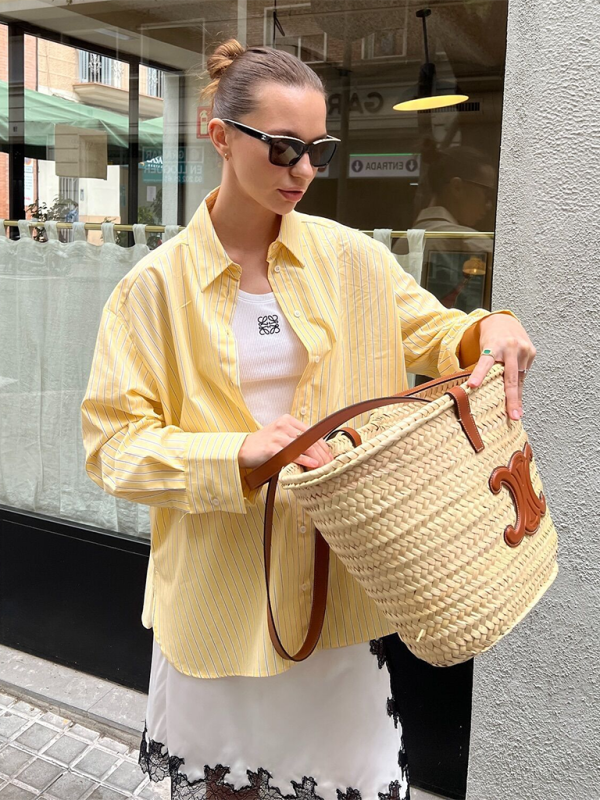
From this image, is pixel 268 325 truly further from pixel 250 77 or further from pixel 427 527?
pixel 427 527

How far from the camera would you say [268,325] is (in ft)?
5.94

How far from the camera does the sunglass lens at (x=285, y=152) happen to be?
1626 mm

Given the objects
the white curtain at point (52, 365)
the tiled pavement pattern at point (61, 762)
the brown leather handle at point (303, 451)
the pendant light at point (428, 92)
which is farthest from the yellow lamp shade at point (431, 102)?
the tiled pavement pattern at point (61, 762)

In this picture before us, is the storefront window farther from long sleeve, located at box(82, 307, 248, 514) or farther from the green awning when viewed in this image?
long sleeve, located at box(82, 307, 248, 514)

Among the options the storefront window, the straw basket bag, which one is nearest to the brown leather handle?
the straw basket bag

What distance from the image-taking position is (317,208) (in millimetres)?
3301

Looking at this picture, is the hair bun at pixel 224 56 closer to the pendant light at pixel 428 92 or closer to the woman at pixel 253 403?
the woman at pixel 253 403

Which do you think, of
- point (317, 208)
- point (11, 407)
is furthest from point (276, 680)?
point (11, 407)

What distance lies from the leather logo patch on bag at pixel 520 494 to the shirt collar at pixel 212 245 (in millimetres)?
629

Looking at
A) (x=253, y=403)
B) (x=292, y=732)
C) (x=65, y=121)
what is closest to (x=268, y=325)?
(x=253, y=403)

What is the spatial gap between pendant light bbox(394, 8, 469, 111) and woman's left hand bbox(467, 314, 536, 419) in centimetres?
154

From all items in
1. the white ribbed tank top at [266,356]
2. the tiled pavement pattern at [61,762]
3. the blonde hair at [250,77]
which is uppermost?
the blonde hair at [250,77]

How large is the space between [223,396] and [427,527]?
56 cm

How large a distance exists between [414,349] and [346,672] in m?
0.74
